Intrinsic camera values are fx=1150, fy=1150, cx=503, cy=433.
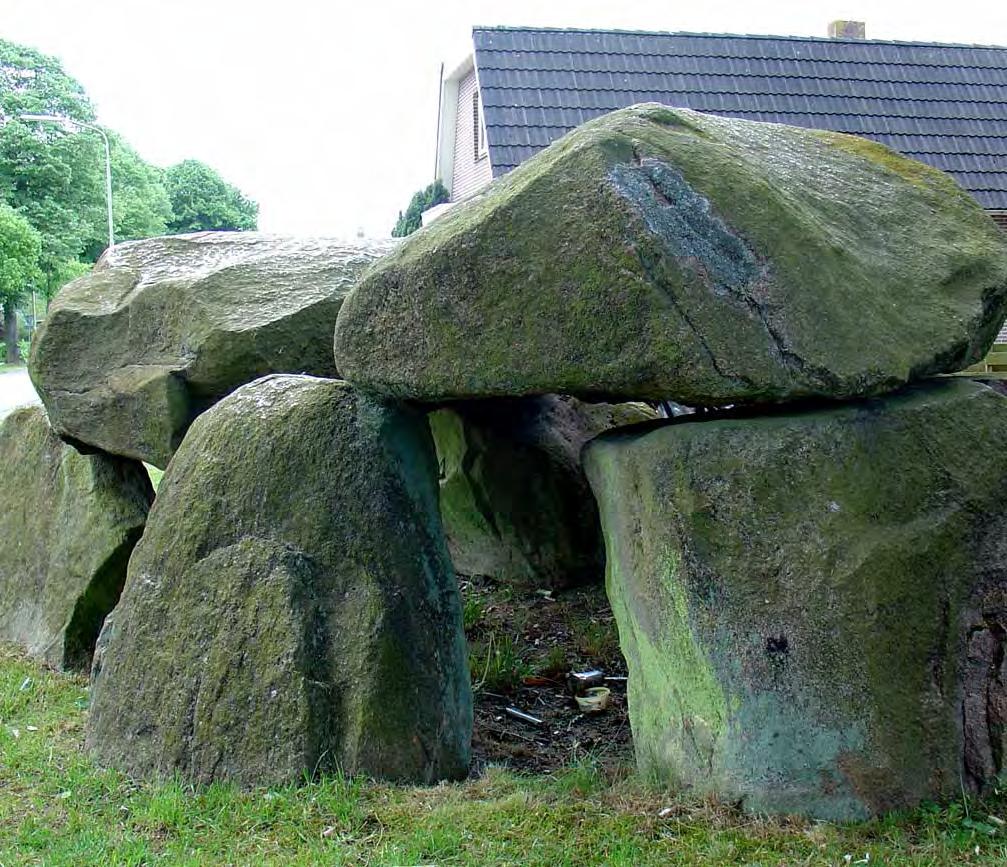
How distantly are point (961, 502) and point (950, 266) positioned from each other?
2.69 ft

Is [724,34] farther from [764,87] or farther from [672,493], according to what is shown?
[672,493]

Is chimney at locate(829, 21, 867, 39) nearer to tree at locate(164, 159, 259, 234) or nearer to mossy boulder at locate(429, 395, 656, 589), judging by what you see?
mossy boulder at locate(429, 395, 656, 589)

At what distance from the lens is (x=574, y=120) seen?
44.2 feet

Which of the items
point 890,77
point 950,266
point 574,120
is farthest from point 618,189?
point 890,77

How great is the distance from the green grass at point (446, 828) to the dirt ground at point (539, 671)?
20.2 inches

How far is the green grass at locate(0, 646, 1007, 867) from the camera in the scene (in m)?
3.08

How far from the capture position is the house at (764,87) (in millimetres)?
13633

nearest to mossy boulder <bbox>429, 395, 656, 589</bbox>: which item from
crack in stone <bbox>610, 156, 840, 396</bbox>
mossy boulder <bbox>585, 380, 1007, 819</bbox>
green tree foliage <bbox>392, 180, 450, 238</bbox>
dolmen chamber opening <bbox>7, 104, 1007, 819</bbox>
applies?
dolmen chamber opening <bbox>7, 104, 1007, 819</bbox>

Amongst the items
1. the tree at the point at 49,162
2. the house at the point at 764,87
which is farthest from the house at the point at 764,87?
the tree at the point at 49,162

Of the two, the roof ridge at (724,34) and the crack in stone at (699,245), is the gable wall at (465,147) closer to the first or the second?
the roof ridge at (724,34)

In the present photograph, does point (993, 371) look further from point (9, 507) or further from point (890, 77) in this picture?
point (890, 77)

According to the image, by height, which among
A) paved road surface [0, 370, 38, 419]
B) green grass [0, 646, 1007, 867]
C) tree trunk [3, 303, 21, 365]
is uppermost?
tree trunk [3, 303, 21, 365]

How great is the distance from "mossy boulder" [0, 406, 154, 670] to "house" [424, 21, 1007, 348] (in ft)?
26.5

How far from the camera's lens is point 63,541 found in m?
5.53
